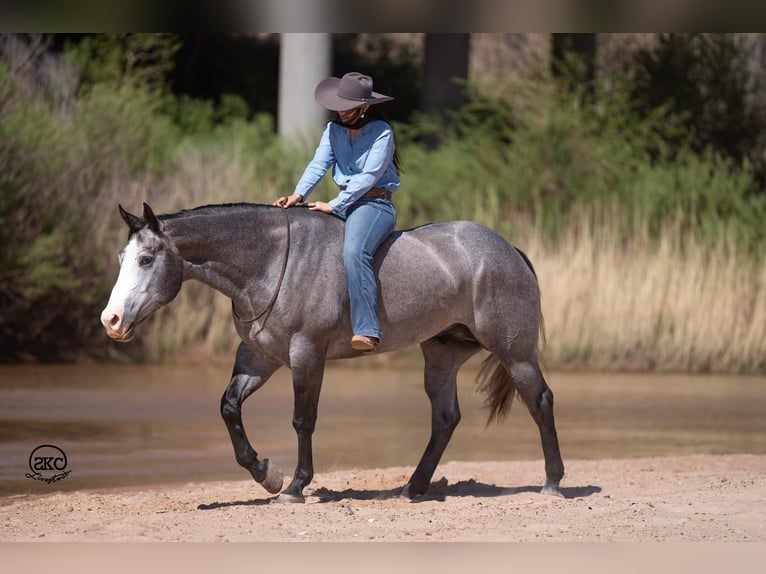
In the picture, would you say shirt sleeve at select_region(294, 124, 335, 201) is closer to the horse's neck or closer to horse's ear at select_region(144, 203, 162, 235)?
the horse's neck

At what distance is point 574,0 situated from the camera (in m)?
7.14

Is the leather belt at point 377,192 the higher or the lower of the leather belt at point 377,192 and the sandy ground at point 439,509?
the higher

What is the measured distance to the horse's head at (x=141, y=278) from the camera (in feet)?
23.8

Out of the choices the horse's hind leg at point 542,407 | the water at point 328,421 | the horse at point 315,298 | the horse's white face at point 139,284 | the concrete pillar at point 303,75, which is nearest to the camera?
the horse's white face at point 139,284

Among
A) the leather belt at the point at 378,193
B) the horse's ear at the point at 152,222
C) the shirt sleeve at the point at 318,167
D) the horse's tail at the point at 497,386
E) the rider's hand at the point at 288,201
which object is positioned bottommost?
the horse's tail at the point at 497,386

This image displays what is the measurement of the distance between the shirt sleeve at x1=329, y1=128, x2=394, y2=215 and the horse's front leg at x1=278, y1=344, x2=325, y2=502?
891mm

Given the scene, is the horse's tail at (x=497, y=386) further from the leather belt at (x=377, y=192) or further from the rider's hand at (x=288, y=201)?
the rider's hand at (x=288, y=201)

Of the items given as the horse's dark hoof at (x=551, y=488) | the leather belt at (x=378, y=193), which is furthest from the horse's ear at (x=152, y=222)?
the horse's dark hoof at (x=551, y=488)

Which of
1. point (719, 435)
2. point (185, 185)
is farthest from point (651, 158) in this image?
point (719, 435)

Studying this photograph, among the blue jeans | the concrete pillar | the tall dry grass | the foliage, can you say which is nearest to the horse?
the blue jeans

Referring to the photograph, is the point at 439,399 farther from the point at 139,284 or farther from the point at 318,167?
the point at 139,284

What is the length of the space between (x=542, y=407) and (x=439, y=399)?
650 millimetres

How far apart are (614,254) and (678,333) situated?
4.32 ft

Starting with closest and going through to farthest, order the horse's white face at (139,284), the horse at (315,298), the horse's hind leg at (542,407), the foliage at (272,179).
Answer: the horse's white face at (139,284) < the horse at (315,298) < the horse's hind leg at (542,407) < the foliage at (272,179)
